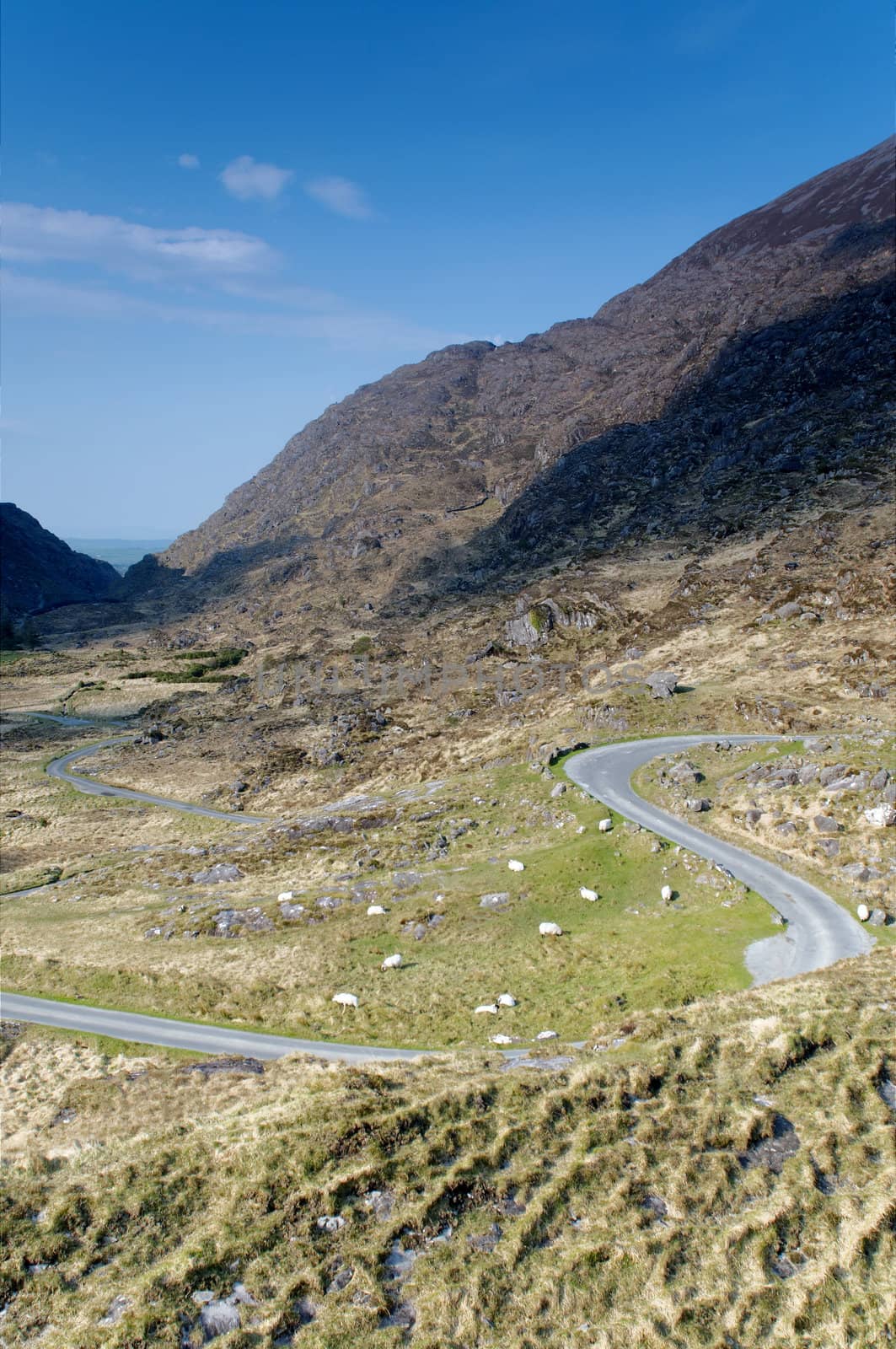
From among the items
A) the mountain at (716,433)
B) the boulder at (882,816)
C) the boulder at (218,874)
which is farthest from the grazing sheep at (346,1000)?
the mountain at (716,433)

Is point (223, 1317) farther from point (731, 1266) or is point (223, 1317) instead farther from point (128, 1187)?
point (731, 1266)

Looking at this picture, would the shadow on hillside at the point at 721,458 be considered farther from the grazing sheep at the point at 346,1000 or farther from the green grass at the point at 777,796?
the grazing sheep at the point at 346,1000

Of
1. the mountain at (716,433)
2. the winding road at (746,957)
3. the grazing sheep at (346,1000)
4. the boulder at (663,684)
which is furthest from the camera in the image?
the mountain at (716,433)

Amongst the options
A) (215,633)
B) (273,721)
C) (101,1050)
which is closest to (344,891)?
(101,1050)

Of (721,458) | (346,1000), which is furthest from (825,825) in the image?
(721,458)

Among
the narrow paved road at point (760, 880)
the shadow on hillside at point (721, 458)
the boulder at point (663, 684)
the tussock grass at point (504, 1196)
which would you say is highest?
the shadow on hillside at point (721, 458)

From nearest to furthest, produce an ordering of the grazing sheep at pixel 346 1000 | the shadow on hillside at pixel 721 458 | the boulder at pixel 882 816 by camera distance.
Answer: the grazing sheep at pixel 346 1000, the boulder at pixel 882 816, the shadow on hillside at pixel 721 458
